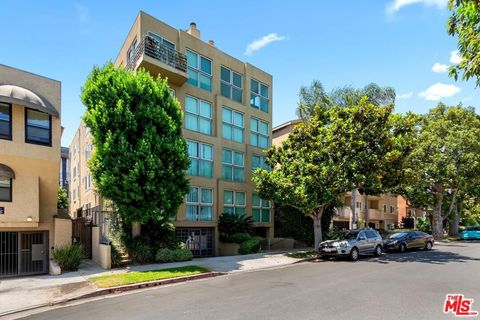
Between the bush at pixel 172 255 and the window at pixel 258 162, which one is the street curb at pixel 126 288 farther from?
the window at pixel 258 162

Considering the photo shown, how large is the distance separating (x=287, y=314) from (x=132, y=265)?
11.1 metres

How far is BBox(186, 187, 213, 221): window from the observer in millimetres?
23844

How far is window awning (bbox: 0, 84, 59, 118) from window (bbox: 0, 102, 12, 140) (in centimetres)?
90

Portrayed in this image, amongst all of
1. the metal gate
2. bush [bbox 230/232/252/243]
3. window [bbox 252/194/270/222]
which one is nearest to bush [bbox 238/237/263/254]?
bush [bbox 230/232/252/243]

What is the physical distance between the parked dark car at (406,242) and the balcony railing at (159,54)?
17512 mm

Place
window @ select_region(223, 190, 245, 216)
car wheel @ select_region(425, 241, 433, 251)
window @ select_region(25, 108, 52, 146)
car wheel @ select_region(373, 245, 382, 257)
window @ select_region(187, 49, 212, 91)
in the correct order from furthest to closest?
car wheel @ select_region(425, 241, 433, 251) → window @ select_region(223, 190, 245, 216) → window @ select_region(187, 49, 212, 91) → car wheel @ select_region(373, 245, 382, 257) → window @ select_region(25, 108, 52, 146)

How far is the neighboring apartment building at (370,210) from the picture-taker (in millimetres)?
42156

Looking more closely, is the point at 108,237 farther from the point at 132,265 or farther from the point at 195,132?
the point at 195,132

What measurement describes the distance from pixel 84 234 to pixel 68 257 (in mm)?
6379

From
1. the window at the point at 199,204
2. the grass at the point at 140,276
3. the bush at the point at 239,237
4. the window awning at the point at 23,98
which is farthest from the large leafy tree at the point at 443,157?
the window awning at the point at 23,98

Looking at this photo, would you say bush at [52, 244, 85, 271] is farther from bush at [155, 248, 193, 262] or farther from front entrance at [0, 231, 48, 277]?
bush at [155, 248, 193, 262]

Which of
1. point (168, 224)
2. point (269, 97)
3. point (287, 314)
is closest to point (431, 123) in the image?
point (269, 97)

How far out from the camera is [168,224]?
2066 centimetres

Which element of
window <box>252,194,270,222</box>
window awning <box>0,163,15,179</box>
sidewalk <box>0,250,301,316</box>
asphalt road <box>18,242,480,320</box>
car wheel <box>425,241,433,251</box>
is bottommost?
car wheel <box>425,241,433,251</box>
